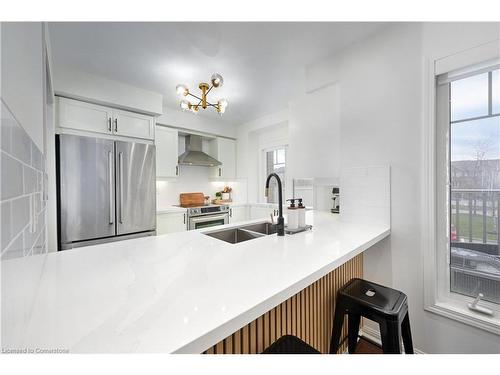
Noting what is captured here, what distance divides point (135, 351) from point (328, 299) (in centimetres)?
118

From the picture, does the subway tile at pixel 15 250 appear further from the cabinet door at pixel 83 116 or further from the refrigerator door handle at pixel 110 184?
the cabinet door at pixel 83 116

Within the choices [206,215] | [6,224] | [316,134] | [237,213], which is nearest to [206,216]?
[206,215]

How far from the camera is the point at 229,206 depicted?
12.7 feet

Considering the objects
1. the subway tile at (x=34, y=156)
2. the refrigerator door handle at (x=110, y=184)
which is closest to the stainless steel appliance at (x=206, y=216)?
A: the refrigerator door handle at (x=110, y=184)

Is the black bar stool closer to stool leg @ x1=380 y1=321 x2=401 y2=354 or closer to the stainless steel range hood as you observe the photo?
stool leg @ x1=380 y1=321 x2=401 y2=354

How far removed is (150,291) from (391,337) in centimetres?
108

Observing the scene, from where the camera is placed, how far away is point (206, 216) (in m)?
3.50

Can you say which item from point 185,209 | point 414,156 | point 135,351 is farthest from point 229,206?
point 135,351

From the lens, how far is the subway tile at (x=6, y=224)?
1.20 ft

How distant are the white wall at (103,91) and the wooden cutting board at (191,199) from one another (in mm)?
1553

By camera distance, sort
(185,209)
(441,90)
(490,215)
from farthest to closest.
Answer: (185,209), (441,90), (490,215)

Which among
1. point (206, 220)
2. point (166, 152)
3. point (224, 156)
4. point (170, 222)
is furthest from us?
point (224, 156)

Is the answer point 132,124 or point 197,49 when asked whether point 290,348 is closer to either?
point 197,49
